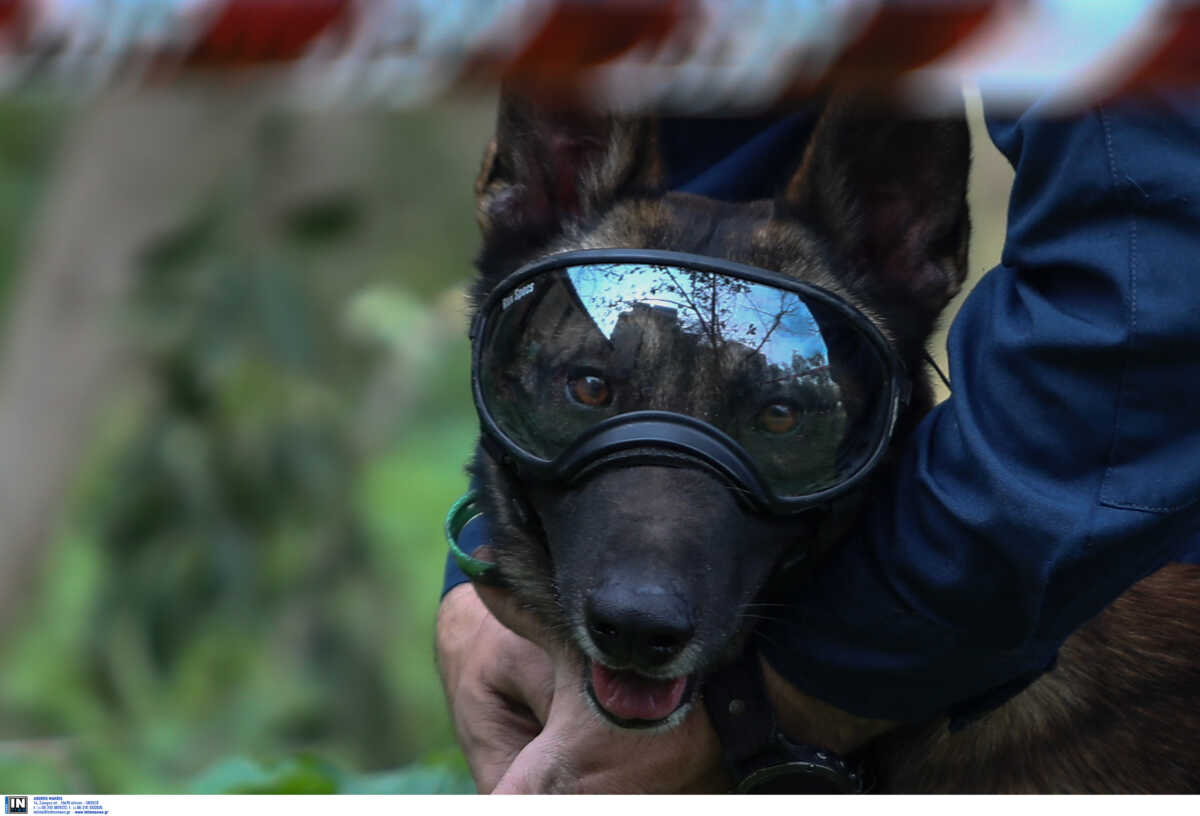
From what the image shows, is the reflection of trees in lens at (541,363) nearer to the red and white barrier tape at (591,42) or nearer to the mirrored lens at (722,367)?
the mirrored lens at (722,367)

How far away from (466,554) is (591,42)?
2.18 meters

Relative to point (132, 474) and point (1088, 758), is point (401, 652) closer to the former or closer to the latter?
point (132, 474)

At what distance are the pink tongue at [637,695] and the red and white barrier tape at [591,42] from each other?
1650 mm

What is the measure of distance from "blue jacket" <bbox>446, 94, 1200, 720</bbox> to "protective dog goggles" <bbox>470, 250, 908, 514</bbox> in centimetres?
13

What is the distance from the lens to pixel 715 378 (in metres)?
2.23

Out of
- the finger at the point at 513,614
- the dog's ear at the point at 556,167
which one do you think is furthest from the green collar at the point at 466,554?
the dog's ear at the point at 556,167

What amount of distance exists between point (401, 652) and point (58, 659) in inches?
58.8

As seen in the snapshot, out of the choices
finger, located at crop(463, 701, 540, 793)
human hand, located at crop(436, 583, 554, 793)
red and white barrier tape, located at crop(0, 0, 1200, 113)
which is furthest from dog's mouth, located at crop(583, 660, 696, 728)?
red and white barrier tape, located at crop(0, 0, 1200, 113)

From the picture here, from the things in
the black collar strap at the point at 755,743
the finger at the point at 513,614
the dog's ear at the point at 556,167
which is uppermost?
the dog's ear at the point at 556,167

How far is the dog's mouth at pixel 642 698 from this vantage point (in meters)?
2.38

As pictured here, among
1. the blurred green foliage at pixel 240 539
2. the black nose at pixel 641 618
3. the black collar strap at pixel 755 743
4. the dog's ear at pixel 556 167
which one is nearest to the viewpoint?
the black nose at pixel 641 618

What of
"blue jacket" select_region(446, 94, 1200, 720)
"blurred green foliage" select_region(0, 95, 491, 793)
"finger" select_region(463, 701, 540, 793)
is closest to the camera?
"blue jacket" select_region(446, 94, 1200, 720)

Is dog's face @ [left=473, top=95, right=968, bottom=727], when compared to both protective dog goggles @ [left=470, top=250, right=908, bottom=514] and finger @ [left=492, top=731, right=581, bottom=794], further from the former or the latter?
finger @ [left=492, top=731, right=581, bottom=794]

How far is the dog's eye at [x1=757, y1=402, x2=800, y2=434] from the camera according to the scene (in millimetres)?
2252
